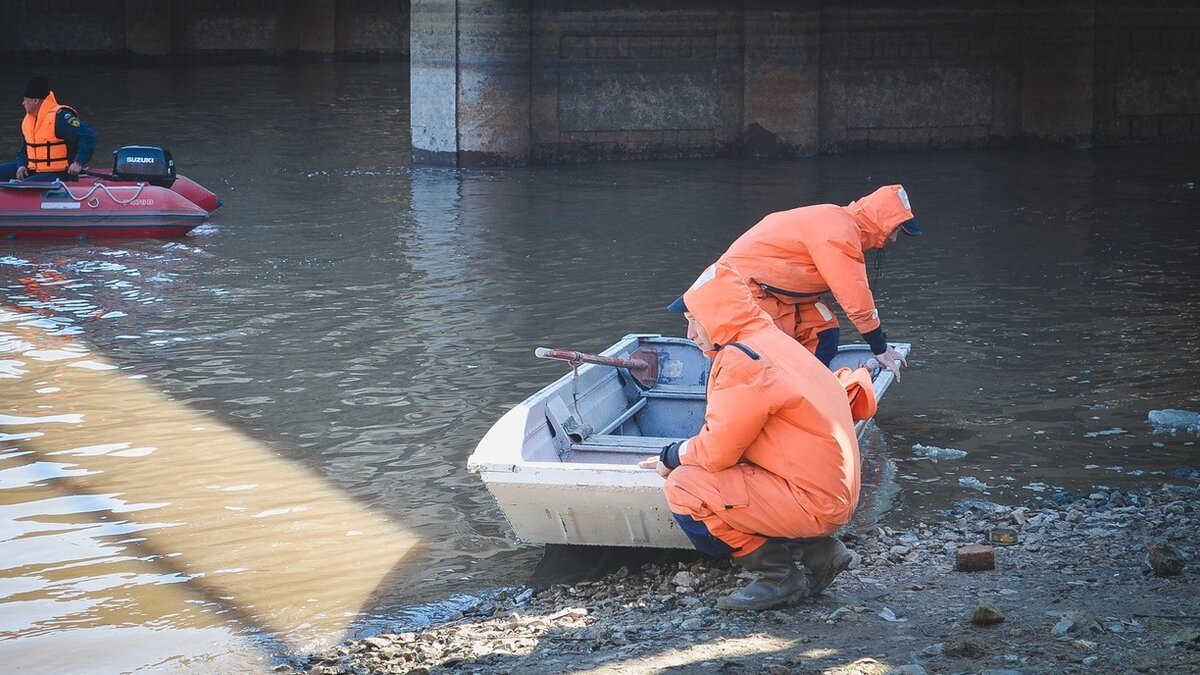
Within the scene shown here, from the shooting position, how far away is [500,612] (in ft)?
20.6

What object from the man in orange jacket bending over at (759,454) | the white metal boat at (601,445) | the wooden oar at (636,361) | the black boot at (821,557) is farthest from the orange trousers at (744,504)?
the wooden oar at (636,361)

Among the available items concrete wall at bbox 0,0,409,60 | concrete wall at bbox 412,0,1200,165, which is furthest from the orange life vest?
concrete wall at bbox 0,0,409,60

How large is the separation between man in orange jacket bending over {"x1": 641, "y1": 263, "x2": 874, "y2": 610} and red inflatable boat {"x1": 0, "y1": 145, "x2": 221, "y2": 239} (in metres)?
10.8

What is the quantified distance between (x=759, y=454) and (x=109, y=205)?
11260 mm

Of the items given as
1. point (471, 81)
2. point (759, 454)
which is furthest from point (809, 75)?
point (759, 454)

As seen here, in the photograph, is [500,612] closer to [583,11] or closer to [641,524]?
[641,524]

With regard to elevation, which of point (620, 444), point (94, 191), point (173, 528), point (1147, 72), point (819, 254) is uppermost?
point (1147, 72)

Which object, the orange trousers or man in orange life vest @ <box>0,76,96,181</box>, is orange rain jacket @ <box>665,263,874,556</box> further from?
man in orange life vest @ <box>0,76,96,181</box>

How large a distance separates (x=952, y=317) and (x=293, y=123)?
682 inches

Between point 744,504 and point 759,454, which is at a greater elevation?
point 759,454

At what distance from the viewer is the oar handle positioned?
7.57 meters

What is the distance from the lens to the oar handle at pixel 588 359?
24.8ft

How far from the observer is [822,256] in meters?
7.33

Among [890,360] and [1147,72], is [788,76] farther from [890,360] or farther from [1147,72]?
[890,360]
